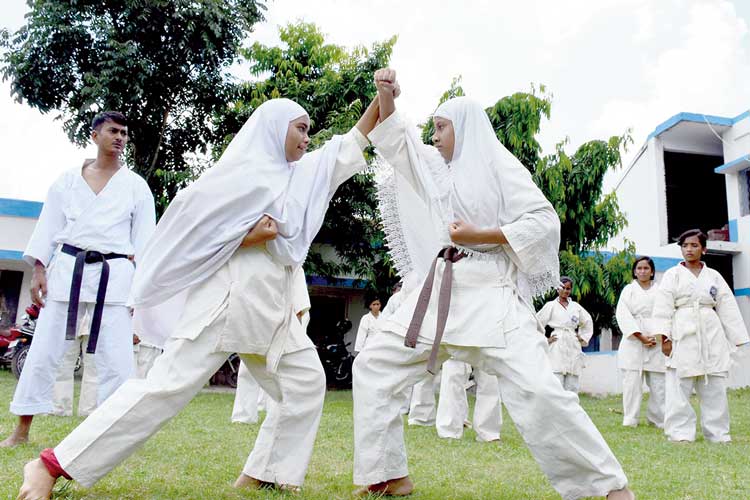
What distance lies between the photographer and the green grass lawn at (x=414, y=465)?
10.8ft

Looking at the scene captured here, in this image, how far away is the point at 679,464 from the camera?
15.5ft

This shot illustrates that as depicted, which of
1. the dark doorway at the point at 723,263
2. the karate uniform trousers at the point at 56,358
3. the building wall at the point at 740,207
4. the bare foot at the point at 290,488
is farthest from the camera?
the dark doorway at the point at 723,263

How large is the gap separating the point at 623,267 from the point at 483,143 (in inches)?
417

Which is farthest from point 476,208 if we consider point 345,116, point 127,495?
point 345,116

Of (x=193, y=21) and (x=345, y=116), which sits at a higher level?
(x=193, y=21)

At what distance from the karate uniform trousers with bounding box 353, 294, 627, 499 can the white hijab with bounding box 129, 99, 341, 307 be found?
27.1 inches

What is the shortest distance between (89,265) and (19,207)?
1219 centimetres

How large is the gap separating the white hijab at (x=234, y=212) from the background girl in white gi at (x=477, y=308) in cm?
50

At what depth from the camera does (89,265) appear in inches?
171

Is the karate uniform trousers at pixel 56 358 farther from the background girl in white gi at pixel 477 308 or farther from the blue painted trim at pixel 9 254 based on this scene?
the blue painted trim at pixel 9 254

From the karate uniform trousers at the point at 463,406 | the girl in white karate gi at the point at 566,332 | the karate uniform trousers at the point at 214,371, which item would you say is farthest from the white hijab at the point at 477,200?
the girl in white karate gi at the point at 566,332

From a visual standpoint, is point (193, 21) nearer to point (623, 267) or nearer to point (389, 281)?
point (389, 281)

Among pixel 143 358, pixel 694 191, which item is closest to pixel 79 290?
pixel 143 358

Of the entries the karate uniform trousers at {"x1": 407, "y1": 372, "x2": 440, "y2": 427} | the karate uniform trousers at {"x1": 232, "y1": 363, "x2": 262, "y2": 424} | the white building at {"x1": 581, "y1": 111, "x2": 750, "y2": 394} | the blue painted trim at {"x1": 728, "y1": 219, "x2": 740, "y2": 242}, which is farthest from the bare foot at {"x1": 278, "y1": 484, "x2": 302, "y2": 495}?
the blue painted trim at {"x1": 728, "y1": 219, "x2": 740, "y2": 242}
